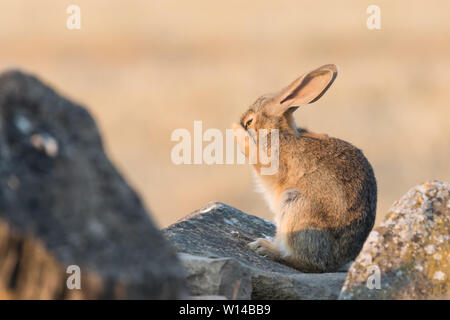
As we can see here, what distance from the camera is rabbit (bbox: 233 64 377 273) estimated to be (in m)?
7.47

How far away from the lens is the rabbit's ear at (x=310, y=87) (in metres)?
8.70

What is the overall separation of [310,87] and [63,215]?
18.3 ft

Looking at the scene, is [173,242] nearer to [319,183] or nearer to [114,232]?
[319,183]

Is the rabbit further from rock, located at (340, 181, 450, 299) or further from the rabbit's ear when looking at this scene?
rock, located at (340, 181, 450, 299)

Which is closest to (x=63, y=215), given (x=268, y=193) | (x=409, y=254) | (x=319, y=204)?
(x=409, y=254)

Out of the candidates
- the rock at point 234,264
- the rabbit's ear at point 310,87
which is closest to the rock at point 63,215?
the rock at point 234,264

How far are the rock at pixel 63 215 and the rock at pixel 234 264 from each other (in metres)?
1.39

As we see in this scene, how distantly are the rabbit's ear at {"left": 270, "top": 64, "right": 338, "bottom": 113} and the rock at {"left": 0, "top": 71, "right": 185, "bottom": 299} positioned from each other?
5.05m

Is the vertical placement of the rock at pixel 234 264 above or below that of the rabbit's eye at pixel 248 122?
below

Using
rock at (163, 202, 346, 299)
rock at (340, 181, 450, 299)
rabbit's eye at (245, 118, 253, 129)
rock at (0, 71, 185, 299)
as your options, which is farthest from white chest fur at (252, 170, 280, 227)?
rock at (0, 71, 185, 299)

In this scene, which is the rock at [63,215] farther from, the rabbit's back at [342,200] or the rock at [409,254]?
the rabbit's back at [342,200]

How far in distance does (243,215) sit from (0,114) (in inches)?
210

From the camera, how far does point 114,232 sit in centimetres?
365

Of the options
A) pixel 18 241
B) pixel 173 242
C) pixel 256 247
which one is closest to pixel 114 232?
pixel 18 241
